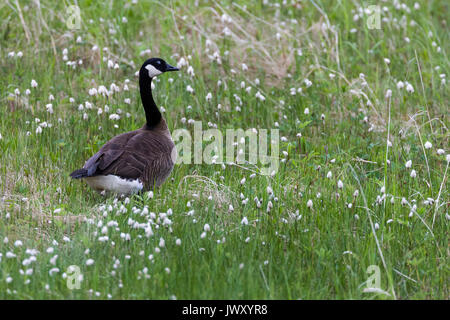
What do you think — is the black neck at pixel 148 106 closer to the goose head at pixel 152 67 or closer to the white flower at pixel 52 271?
the goose head at pixel 152 67

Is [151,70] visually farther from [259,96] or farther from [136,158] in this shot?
[259,96]

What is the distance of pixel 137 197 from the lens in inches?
273

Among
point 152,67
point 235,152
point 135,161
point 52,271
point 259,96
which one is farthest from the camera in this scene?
point 259,96

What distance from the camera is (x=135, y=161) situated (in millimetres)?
6824

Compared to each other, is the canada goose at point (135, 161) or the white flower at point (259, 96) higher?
the white flower at point (259, 96)

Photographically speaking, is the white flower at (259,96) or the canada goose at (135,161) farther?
the white flower at (259,96)

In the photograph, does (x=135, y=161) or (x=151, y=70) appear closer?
(x=135, y=161)

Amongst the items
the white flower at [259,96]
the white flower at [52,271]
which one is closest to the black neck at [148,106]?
the white flower at [259,96]

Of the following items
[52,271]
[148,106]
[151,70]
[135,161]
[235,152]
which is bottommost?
[52,271]

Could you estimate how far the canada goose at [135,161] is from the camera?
6629 millimetres

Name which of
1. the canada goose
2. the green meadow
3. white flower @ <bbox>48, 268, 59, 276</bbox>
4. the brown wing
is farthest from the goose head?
white flower @ <bbox>48, 268, 59, 276</bbox>

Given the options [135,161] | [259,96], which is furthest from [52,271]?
[259,96]

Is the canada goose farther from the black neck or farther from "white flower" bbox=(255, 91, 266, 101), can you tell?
"white flower" bbox=(255, 91, 266, 101)
